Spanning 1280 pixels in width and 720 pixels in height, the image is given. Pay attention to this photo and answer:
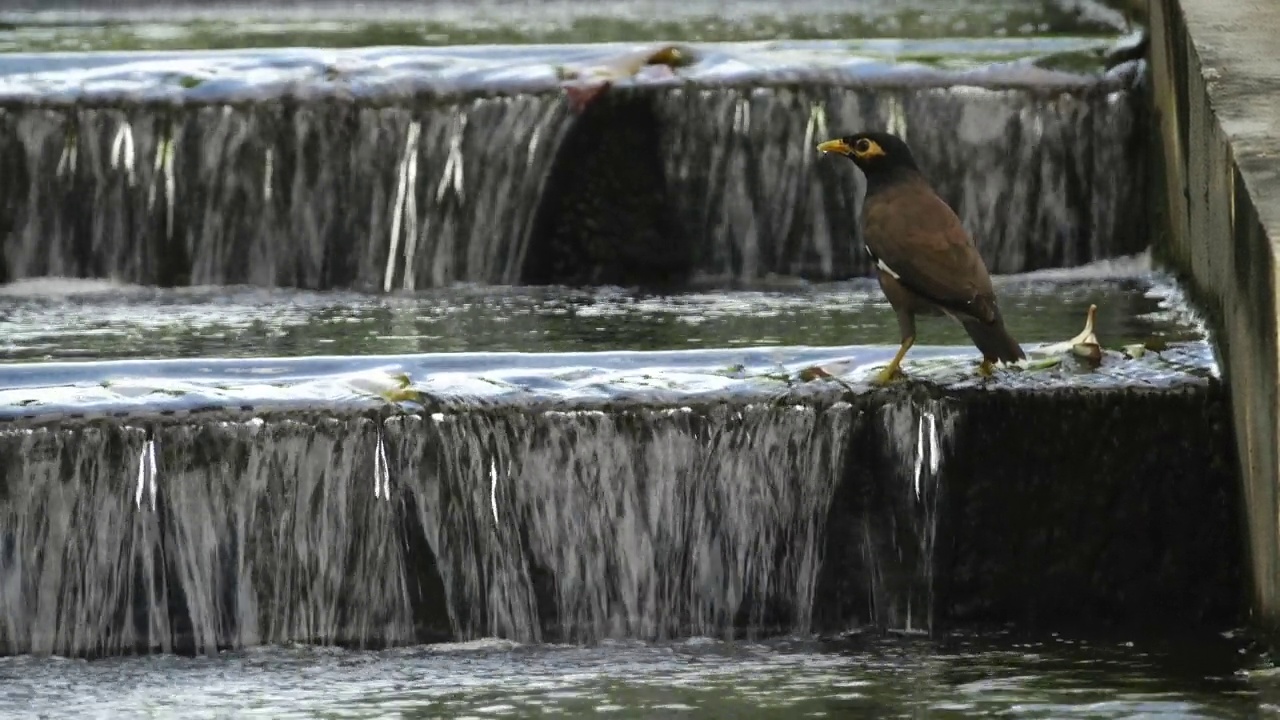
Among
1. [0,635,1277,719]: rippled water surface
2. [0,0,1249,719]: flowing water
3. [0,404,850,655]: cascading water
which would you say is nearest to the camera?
[0,635,1277,719]: rippled water surface

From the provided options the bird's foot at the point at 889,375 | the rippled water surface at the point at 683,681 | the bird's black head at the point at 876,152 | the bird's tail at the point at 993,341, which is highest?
the bird's black head at the point at 876,152

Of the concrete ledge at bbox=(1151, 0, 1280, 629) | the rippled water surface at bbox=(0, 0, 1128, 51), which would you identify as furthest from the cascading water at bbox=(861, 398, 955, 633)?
the rippled water surface at bbox=(0, 0, 1128, 51)

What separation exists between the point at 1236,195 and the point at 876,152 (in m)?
1.05

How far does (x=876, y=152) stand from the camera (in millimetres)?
7609

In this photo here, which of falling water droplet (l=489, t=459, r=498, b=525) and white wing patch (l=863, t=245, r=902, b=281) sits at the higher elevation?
white wing patch (l=863, t=245, r=902, b=281)

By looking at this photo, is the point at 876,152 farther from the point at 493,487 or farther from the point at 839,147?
the point at 493,487

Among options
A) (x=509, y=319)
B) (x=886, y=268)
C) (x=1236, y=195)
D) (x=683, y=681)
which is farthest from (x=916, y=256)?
(x=509, y=319)

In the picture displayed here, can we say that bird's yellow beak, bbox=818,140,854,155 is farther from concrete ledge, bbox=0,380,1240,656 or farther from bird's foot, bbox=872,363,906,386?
concrete ledge, bbox=0,380,1240,656

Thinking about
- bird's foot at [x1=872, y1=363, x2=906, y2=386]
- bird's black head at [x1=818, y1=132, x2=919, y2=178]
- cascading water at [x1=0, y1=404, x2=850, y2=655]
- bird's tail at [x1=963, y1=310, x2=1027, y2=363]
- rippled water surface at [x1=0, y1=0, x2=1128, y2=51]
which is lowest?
cascading water at [x1=0, y1=404, x2=850, y2=655]

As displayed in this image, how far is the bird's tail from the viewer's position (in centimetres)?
710

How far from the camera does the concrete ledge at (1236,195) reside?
6449mm

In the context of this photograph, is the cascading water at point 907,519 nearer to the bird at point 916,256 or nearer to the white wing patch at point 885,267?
the bird at point 916,256

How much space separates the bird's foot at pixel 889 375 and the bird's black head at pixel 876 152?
2.26 ft

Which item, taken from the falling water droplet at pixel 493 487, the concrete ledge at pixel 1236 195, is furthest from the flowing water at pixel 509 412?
the concrete ledge at pixel 1236 195
